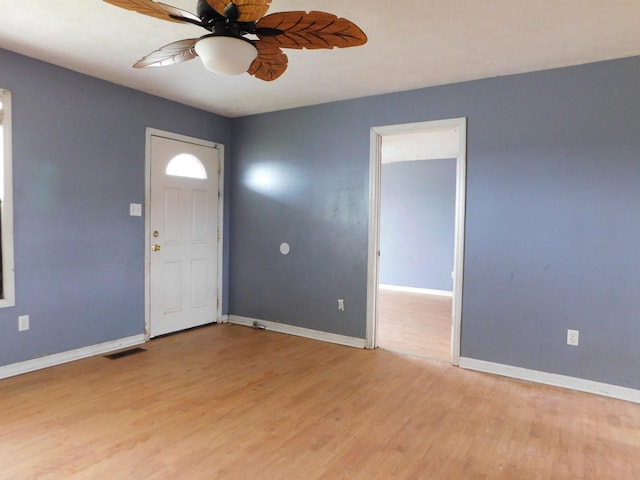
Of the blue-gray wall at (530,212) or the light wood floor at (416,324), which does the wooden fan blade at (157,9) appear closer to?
the blue-gray wall at (530,212)

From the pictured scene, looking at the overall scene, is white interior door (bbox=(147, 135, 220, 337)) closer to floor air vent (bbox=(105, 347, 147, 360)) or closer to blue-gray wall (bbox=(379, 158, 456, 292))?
floor air vent (bbox=(105, 347, 147, 360))

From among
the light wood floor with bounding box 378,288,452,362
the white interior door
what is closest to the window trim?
the white interior door

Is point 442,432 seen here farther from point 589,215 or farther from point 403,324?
point 403,324

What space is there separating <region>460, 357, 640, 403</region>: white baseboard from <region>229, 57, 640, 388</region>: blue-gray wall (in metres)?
0.04

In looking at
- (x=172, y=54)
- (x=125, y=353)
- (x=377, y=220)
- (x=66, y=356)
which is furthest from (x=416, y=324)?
(x=172, y=54)

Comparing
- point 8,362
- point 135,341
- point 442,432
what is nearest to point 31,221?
point 8,362

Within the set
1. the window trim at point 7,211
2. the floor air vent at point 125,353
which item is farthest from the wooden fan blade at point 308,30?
the floor air vent at point 125,353

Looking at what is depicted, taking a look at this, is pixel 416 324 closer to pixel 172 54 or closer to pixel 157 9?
pixel 172 54

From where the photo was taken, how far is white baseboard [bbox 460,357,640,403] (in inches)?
109

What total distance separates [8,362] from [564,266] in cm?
432

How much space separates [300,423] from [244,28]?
2165 mm

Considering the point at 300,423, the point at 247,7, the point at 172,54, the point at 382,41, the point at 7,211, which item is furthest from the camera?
the point at 7,211

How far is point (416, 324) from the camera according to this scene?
4762mm

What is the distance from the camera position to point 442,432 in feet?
7.51
